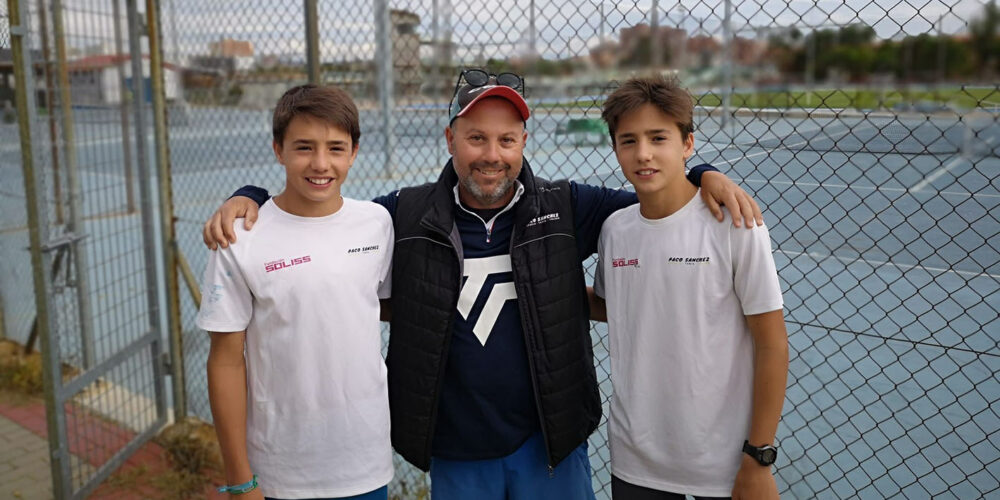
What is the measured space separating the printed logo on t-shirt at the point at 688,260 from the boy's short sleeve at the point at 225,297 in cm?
120

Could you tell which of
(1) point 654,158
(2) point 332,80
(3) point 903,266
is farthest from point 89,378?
(3) point 903,266

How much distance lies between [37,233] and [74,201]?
121cm

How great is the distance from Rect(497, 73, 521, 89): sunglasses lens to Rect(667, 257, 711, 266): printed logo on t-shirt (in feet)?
2.44

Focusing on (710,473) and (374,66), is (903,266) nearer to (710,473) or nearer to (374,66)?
(710,473)

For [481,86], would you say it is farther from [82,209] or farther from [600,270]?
[82,209]

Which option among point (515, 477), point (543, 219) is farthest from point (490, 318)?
point (515, 477)

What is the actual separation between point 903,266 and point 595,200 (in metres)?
2.08

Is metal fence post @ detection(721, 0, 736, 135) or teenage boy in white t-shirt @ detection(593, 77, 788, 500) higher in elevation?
metal fence post @ detection(721, 0, 736, 135)

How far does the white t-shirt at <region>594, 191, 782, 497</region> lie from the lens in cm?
211

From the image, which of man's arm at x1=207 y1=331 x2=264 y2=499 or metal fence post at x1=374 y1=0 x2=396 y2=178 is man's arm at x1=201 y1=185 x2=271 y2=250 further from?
metal fence post at x1=374 y1=0 x2=396 y2=178

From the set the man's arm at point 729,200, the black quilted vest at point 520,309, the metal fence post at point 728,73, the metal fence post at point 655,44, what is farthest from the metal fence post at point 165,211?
the man's arm at point 729,200

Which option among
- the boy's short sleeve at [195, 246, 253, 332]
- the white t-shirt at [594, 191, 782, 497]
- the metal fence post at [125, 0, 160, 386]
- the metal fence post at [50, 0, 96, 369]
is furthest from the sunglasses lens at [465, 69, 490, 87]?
the metal fence post at [50, 0, 96, 369]

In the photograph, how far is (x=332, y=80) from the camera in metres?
4.66

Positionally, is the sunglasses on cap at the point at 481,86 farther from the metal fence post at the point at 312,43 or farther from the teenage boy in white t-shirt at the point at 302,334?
the metal fence post at the point at 312,43
